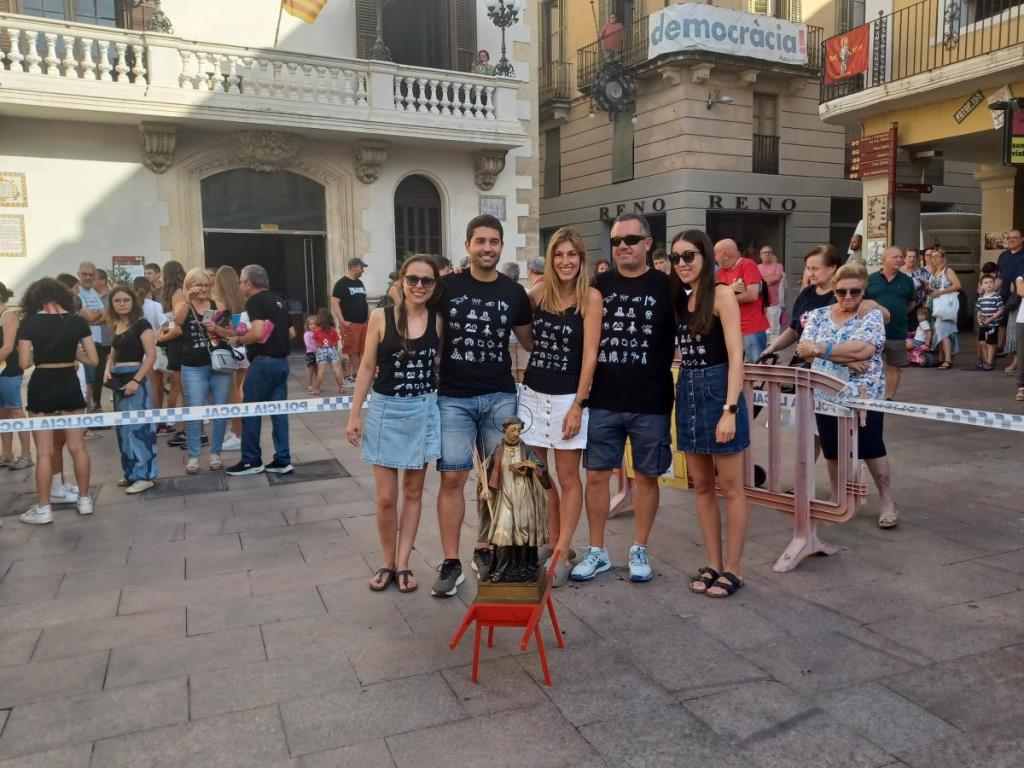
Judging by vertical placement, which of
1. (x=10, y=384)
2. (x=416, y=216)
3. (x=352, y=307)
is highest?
(x=416, y=216)

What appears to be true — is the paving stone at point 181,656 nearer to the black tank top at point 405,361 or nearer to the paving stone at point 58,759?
the paving stone at point 58,759

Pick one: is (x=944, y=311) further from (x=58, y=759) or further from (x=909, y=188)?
(x=58, y=759)

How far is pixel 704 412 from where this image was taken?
426 cm

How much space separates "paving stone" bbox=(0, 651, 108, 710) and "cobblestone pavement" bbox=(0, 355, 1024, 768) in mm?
12

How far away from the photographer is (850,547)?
16.4 feet

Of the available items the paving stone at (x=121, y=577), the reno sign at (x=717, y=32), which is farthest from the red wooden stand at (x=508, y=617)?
the reno sign at (x=717, y=32)

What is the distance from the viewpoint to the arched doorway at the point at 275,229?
1540cm

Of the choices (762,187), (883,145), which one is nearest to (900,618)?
(883,145)


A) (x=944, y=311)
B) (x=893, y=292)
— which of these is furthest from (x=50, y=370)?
(x=944, y=311)

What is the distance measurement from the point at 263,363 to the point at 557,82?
20.4 meters

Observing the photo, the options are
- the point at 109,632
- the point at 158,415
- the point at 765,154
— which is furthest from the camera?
the point at 765,154

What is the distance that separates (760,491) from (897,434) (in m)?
3.77

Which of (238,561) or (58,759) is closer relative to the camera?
(58,759)

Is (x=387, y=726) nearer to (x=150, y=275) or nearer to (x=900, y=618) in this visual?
(x=900, y=618)
